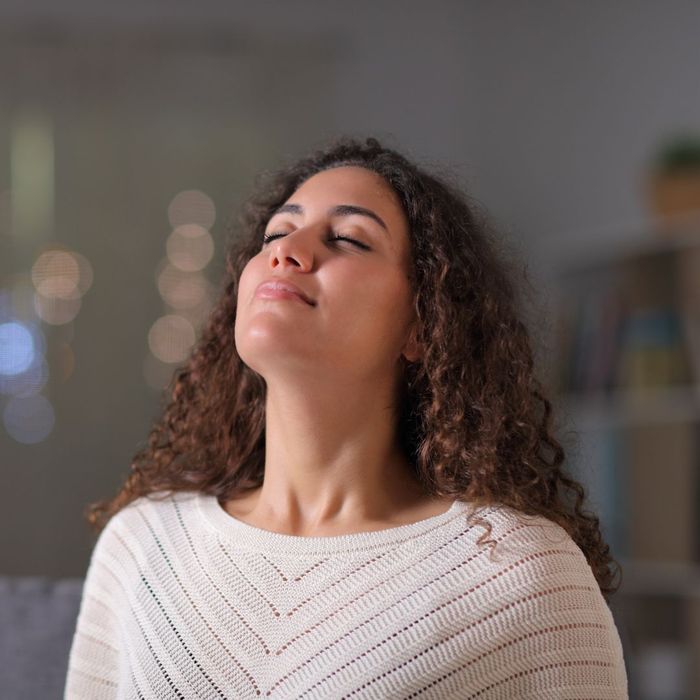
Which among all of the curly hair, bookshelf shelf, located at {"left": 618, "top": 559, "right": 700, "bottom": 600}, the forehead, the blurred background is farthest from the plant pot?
the forehead

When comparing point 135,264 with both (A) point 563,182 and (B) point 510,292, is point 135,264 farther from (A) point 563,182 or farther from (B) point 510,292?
(B) point 510,292

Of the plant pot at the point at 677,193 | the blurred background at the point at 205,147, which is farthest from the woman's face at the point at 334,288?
the blurred background at the point at 205,147

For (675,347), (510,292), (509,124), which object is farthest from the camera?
(509,124)

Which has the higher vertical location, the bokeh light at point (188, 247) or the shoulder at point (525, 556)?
the bokeh light at point (188, 247)

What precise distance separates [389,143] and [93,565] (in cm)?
280

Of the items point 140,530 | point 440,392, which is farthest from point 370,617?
point 140,530

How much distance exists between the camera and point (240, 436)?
64.5 inches

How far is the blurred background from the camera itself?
13.1 ft

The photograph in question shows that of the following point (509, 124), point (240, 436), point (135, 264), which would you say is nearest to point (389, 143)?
point (509, 124)

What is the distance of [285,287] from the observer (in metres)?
1.36

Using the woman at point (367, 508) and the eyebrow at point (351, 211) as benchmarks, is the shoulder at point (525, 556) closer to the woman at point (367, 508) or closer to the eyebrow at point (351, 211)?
the woman at point (367, 508)

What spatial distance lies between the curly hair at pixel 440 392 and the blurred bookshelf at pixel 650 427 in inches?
73.5

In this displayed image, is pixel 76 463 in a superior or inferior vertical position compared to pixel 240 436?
inferior

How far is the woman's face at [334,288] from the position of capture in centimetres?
135
